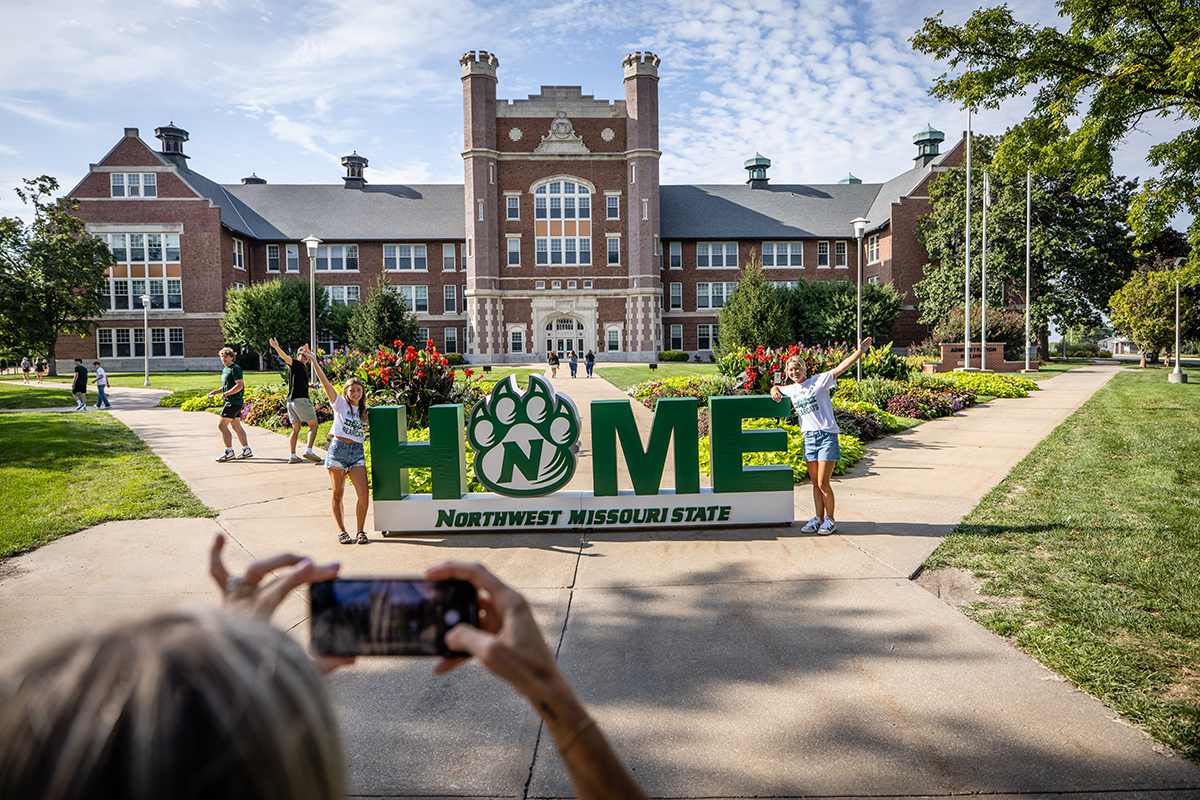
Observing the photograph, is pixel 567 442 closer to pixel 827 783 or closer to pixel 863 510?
pixel 863 510

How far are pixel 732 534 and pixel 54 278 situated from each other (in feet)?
125

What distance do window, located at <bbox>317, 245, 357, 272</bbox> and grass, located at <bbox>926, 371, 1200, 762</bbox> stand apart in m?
47.5

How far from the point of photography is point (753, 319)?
1310 inches

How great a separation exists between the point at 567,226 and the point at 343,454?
1710 inches

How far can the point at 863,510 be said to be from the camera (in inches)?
330

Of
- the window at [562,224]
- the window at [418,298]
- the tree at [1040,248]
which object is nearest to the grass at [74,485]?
the window at [562,224]

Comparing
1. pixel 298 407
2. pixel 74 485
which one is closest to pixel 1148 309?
pixel 298 407

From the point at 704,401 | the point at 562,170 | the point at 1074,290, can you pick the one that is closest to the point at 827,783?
the point at 704,401

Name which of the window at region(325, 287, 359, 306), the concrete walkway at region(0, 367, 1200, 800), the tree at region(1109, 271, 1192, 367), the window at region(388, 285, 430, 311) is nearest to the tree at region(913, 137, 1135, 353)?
the tree at region(1109, 271, 1192, 367)

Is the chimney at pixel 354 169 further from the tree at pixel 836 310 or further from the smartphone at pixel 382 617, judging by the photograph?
the smartphone at pixel 382 617

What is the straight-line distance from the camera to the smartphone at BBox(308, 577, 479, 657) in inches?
52.3

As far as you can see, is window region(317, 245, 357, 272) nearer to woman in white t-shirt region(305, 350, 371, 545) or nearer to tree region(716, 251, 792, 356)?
tree region(716, 251, 792, 356)

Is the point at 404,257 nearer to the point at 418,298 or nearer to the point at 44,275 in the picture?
the point at 418,298

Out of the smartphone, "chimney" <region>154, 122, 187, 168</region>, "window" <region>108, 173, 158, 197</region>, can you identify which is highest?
"chimney" <region>154, 122, 187, 168</region>
